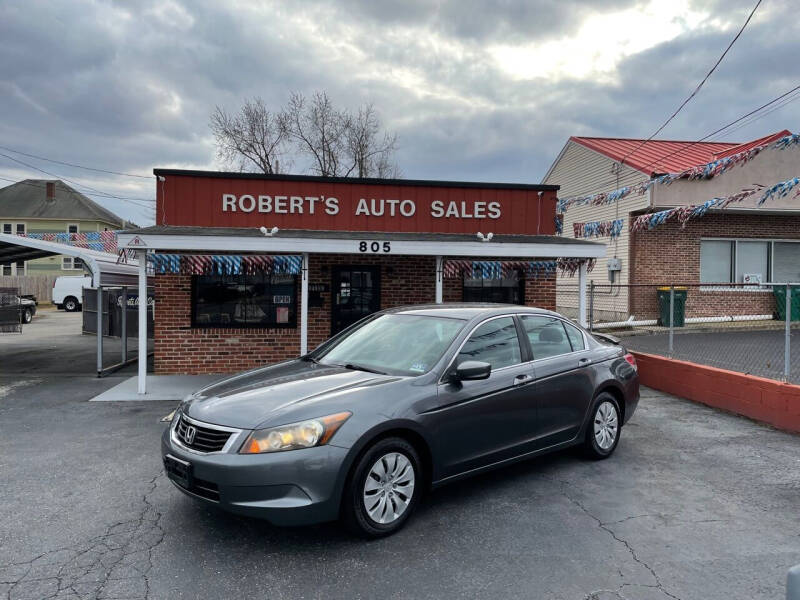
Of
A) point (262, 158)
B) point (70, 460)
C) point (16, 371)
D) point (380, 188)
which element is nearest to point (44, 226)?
point (262, 158)

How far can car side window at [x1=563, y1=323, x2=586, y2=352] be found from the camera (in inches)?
219

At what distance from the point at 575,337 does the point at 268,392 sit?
10.1 ft

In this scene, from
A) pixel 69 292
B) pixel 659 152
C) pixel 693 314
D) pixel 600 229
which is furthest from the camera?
pixel 69 292

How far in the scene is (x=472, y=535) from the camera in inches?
154

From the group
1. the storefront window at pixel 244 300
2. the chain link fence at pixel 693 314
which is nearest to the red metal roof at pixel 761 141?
the chain link fence at pixel 693 314

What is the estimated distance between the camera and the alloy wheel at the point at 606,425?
5.54 m

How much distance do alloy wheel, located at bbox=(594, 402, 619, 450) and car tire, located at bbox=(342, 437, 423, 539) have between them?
2.28 meters

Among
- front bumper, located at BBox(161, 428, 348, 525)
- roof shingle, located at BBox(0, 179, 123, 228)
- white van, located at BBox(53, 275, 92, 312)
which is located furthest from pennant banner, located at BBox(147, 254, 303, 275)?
roof shingle, located at BBox(0, 179, 123, 228)

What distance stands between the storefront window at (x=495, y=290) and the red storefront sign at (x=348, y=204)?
99cm

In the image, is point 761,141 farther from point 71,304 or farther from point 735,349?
point 71,304

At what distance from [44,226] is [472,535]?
180 feet

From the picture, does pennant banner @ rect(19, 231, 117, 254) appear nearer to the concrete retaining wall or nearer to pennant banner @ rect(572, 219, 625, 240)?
pennant banner @ rect(572, 219, 625, 240)

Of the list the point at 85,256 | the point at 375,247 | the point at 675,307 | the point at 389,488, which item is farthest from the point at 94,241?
the point at 389,488

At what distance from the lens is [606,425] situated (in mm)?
5664
